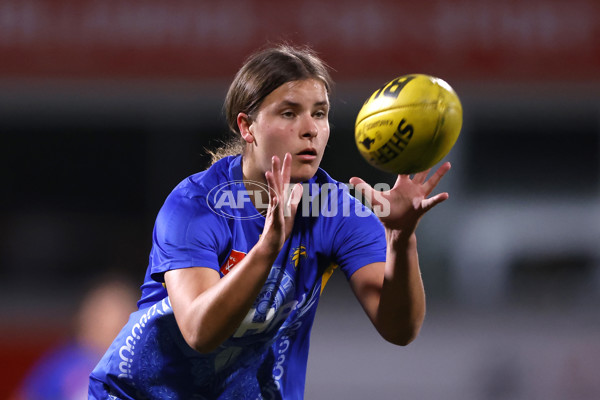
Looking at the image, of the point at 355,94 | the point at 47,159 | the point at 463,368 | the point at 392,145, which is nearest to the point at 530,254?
the point at 463,368

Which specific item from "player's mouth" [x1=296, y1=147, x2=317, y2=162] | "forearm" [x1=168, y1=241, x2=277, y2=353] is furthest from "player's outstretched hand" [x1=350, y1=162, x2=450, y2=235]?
"forearm" [x1=168, y1=241, x2=277, y2=353]

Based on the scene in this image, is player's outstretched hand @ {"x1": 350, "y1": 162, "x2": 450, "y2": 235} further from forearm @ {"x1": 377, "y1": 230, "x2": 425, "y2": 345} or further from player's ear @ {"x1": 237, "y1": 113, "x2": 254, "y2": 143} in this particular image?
player's ear @ {"x1": 237, "y1": 113, "x2": 254, "y2": 143}

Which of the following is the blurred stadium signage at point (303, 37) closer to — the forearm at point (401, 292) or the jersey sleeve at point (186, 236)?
the jersey sleeve at point (186, 236)

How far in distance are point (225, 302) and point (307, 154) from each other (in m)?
0.61

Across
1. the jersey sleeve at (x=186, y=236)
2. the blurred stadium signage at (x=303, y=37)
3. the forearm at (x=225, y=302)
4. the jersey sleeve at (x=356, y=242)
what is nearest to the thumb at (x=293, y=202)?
the forearm at (x=225, y=302)

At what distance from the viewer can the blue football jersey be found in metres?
2.47

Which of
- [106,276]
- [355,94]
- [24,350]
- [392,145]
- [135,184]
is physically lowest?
[24,350]

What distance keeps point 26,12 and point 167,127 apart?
2035mm

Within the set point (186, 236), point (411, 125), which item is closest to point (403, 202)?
point (411, 125)

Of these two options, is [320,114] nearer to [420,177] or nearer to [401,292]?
[420,177]

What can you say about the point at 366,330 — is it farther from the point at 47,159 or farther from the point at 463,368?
the point at 47,159

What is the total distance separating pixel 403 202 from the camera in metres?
2.27

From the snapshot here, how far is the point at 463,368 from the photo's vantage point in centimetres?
649

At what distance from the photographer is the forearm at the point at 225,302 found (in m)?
2.08
